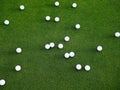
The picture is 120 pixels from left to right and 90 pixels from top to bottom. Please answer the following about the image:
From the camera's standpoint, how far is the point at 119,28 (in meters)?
2.02

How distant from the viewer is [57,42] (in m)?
1.98

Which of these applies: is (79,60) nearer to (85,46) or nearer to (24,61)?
(85,46)

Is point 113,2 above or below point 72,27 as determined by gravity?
above

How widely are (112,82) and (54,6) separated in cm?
97

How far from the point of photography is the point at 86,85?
171 centimetres

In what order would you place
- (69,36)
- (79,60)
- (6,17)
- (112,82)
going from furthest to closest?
(6,17) < (69,36) < (79,60) < (112,82)

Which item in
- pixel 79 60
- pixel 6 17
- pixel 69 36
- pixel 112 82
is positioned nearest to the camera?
pixel 112 82

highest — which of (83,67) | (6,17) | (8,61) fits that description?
(6,17)

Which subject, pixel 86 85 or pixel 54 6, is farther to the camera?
pixel 54 6

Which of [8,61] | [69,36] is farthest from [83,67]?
[8,61]

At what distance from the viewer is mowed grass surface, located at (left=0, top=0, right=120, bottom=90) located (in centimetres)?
175

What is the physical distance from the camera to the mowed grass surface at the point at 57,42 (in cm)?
175

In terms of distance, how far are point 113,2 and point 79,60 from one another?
2.48 feet

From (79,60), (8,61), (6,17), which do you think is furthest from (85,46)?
(6,17)
